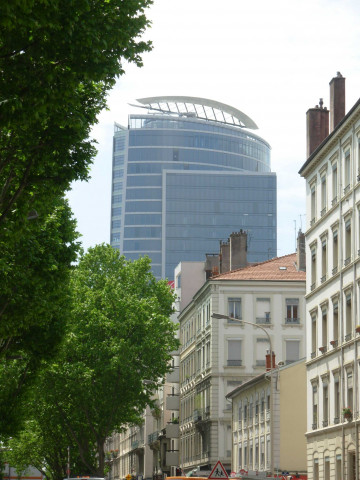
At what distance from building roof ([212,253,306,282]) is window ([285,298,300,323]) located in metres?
1.68

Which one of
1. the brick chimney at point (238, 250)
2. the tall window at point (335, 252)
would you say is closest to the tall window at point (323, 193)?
the tall window at point (335, 252)

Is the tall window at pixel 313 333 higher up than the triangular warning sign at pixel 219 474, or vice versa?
the tall window at pixel 313 333

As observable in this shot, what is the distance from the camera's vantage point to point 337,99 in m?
49.1

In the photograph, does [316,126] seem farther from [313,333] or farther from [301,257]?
[301,257]

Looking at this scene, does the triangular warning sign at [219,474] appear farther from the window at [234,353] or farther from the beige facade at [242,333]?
the window at [234,353]

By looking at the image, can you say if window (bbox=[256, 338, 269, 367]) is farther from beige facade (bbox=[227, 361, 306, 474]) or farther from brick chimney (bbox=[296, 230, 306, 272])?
beige facade (bbox=[227, 361, 306, 474])

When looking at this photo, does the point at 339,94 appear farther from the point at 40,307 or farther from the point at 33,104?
the point at 33,104

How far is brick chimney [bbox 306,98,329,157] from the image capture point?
175ft

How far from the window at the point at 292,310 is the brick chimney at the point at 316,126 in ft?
92.5

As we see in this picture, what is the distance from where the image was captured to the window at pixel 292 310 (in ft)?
263

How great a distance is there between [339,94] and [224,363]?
3587cm

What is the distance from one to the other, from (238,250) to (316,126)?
3841cm

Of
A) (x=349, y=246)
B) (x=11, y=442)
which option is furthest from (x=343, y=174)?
(x=11, y=442)

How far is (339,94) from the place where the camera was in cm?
4912
